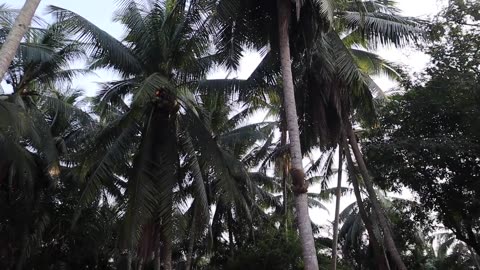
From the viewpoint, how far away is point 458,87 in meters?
13.1

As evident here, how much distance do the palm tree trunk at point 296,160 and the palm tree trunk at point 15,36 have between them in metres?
5.50

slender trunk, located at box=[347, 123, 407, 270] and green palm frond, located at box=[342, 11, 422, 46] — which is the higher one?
green palm frond, located at box=[342, 11, 422, 46]

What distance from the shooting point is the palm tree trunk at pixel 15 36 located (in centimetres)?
706

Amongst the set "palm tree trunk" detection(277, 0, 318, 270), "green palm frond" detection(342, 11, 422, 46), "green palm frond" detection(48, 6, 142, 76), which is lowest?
"palm tree trunk" detection(277, 0, 318, 270)

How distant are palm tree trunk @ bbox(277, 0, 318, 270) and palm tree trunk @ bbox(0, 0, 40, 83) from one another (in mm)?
5497

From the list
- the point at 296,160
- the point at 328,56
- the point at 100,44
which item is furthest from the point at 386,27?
the point at 100,44

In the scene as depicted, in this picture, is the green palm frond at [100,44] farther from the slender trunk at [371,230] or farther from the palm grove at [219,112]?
the slender trunk at [371,230]

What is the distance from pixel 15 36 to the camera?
735 centimetres

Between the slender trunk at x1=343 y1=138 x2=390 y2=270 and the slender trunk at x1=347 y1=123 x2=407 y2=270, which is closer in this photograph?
the slender trunk at x1=347 y1=123 x2=407 y2=270

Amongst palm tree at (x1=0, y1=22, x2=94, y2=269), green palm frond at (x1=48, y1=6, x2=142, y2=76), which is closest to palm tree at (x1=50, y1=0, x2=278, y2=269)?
green palm frond at (x1=48, y1=6, x2=142, y2=76)

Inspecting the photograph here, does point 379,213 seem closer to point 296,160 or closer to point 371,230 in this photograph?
point 371,230

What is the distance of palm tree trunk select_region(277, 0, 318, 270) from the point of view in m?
9.16

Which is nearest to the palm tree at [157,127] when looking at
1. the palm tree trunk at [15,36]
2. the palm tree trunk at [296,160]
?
the palm tree trunk at [296,160]

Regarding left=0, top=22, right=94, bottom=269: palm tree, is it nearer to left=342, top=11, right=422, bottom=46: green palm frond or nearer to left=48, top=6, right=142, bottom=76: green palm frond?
left=48, top=6, right=142, bottom=76: green palm frond
